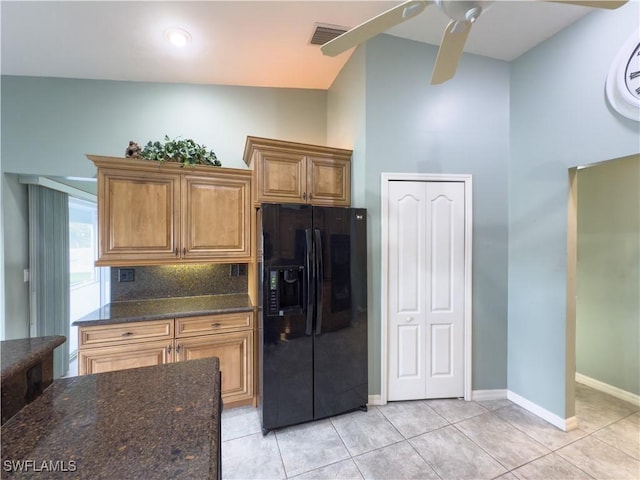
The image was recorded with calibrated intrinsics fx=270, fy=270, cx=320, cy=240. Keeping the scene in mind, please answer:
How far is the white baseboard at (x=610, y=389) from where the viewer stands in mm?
2544

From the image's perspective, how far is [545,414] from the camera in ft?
7.57

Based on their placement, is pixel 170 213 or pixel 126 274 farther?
pixel 126 274

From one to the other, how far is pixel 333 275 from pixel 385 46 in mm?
2129

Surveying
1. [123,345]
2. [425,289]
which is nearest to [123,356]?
[123,345]

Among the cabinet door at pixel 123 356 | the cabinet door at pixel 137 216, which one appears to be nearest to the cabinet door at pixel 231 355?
the cabinet door at pixel 123 356

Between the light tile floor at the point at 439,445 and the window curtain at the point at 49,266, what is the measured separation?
90.5 inches

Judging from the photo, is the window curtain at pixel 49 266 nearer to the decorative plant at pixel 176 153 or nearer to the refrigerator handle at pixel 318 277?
the decorative plant at pixel 176 153

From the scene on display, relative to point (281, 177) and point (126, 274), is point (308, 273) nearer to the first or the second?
point (281, 177)

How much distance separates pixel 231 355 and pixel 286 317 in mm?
691

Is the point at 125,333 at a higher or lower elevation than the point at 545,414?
higher

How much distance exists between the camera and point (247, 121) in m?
3.04

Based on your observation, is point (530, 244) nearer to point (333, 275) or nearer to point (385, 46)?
point (333, 275)

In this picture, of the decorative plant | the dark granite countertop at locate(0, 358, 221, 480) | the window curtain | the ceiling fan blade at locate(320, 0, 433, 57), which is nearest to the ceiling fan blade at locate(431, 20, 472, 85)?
the ceiling fan blade at locate(320, 0, 433, 57)

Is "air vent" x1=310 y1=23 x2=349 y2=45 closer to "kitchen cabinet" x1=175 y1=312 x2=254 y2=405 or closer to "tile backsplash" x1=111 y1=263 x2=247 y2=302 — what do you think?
"tile backsplash" x1=111 y1=263 x2=247 y2=302
